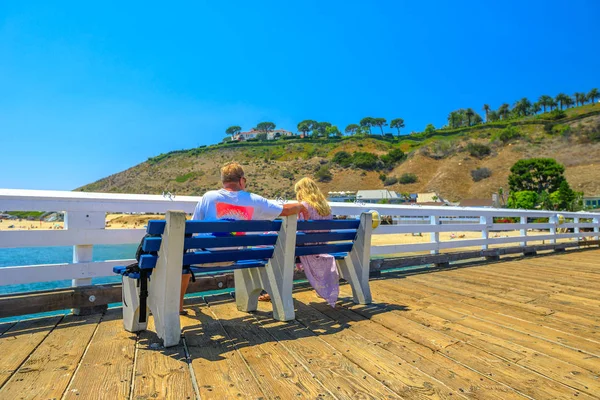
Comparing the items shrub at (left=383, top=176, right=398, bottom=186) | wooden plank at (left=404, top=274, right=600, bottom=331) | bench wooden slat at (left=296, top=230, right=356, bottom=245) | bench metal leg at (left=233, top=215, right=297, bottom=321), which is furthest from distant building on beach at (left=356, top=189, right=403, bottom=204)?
bench metal leg at (left=233, top=215, right=297, bottom=321)

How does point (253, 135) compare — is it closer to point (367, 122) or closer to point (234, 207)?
point (367, 122)

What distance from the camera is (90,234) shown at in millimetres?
3291

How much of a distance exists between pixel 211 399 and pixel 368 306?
212cm

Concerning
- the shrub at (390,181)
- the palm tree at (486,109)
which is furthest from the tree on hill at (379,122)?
the shrub at (390,181)

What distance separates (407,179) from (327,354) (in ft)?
308

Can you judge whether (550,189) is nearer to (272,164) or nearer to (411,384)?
(411,384)

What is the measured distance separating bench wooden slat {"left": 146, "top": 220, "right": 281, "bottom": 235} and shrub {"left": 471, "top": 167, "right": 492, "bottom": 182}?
86.0 meters

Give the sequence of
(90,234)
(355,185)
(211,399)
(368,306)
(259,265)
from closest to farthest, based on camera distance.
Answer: (211,399)
(259,265)
(90,234)
(368,306)
(355,185)

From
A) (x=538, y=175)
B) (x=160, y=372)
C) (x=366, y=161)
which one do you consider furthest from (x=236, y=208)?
(x=366, y=161)

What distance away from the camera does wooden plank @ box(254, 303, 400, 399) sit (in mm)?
1846

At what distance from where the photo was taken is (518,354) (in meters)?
2.38

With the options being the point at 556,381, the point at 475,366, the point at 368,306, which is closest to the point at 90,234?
the point at 368,306

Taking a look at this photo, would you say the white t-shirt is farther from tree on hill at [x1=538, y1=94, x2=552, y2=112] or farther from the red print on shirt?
tree on hill at [x1=538, y1=94, x2=552, y2=112]

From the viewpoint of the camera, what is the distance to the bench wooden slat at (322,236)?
3252 mm
